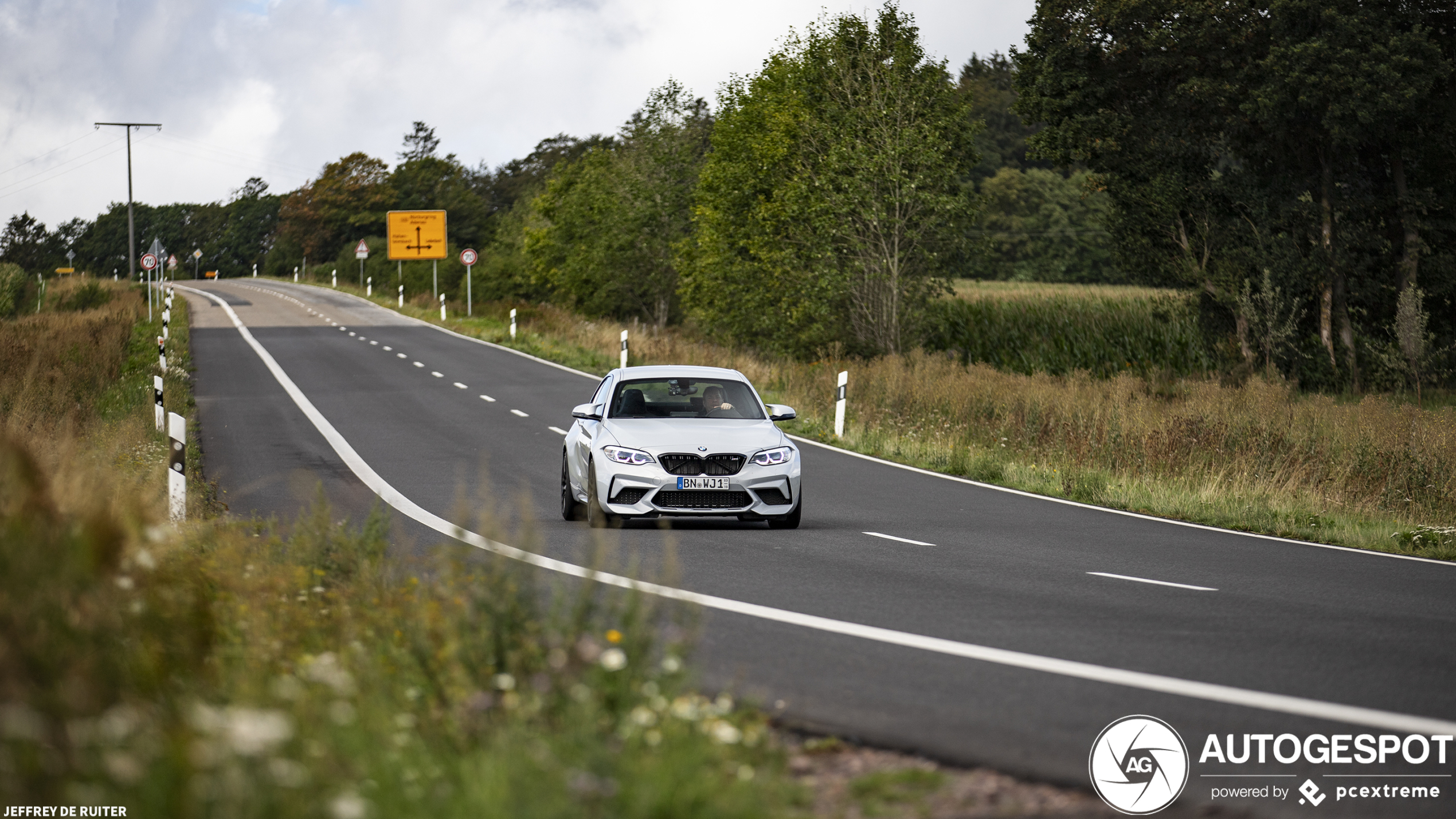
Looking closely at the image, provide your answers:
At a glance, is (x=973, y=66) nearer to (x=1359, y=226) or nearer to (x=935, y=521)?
(x=1359, y=226)

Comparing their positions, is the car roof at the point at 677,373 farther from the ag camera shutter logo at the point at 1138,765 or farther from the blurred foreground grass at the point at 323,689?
the ag camera shutter logo at the point at 1138,765

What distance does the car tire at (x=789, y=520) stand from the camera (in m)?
13.2

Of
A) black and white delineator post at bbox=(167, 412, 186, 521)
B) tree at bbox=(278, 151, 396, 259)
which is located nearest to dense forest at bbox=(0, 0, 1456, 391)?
black and white delineator post at bbox=(167, 412, 186, 521)

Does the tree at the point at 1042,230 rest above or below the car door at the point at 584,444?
above

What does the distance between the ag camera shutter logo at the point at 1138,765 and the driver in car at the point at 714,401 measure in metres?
8.22

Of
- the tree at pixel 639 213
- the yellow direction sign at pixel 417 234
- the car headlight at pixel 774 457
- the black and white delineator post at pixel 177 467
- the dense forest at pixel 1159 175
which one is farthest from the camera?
the yellow direction sign at pixel 417 234

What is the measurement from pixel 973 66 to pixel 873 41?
102076mm

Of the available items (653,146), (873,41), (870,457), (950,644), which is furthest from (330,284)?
(950,644)

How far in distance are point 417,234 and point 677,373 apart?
6270 centimetres

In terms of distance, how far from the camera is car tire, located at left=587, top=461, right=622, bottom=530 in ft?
42.0

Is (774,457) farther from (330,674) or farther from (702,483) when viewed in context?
(330,674)

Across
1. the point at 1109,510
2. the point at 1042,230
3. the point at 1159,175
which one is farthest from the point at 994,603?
the point at 1042,230

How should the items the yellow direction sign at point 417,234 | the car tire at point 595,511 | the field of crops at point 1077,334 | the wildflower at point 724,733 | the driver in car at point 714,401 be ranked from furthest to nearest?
the yellow direction sign at point 417,234, the field of crops at point 1077,334, the driver in car at point 714,401, the car tire at point 595,511, the wildflower at point 724,733

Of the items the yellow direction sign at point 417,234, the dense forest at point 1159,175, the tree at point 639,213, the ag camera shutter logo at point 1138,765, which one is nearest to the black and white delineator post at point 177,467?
the ag camera shutter logo at point 1138,765
